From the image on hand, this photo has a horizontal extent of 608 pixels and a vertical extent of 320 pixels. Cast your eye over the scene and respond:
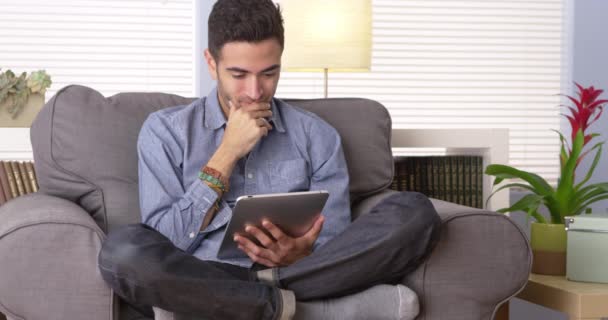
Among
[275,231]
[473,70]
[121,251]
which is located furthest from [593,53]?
[121,251]

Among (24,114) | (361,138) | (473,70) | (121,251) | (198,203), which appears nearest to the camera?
(121,251)

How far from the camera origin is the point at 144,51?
372cm

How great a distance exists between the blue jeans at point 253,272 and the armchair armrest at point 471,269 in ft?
0.14

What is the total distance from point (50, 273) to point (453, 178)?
1421 millimetres

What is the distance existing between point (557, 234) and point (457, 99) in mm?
1687

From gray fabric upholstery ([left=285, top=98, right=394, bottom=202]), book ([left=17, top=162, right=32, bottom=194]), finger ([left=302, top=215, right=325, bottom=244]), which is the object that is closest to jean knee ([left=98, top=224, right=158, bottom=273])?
finger ([left=302, top=215, right=325, bottom=244])

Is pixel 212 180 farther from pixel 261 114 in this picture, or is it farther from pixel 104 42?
pixel 104 42

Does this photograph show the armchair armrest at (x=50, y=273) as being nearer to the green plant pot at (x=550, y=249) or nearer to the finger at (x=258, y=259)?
the finger at (x=258, y=259)

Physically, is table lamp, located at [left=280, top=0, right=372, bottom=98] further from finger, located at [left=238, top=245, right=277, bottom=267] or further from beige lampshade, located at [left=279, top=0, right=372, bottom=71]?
finger, located at [left=238, top=245, right=277, bottom=267]

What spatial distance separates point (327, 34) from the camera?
2768 mm

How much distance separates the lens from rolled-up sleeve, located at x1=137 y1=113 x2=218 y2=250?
1.83 meters

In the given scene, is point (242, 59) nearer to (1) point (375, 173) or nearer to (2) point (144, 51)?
(1) point (375, 173)

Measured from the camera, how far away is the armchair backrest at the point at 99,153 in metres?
2.05

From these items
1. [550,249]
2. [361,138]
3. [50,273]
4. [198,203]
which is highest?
[361,138]
